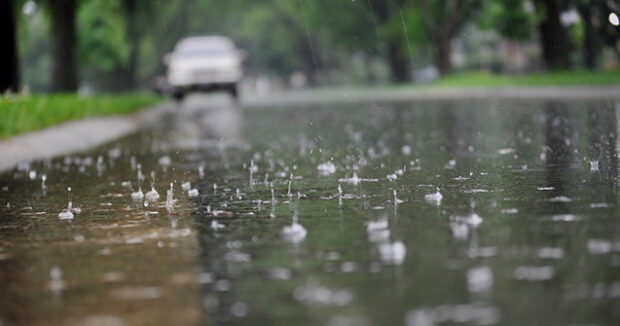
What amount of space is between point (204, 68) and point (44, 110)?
60.4ft

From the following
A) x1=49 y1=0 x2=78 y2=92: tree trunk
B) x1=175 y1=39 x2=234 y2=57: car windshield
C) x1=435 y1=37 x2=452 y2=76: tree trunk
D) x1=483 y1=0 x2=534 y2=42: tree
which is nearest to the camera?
x1=49 y1=0 x2=78 y2=92: tree trunk

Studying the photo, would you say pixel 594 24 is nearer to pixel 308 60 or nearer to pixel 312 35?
pixel 312 35

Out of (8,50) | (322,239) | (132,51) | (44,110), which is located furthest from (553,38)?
(322,239)

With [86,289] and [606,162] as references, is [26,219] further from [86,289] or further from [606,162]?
[606,162]

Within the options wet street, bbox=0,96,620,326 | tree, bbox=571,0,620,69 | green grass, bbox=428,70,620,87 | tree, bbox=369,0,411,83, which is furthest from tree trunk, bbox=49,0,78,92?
tree, bbox=369,0,411,83

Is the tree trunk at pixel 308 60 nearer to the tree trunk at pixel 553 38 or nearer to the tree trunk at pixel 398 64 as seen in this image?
the tree trunk at pixel 398 64

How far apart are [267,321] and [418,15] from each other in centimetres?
5365

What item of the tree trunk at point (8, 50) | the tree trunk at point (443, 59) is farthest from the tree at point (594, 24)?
the tree trunk at point (8, 50)

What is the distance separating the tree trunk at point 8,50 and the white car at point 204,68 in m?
13.7

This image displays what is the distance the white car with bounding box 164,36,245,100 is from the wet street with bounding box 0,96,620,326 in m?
24.9

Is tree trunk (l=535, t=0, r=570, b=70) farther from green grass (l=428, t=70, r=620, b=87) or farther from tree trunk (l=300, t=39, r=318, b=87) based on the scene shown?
tree trunk (l=300, t=39, r=318, b=87)

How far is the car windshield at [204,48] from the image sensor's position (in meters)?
39.2

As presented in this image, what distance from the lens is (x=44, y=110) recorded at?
2041 cm

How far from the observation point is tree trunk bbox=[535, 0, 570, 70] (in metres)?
39.2
